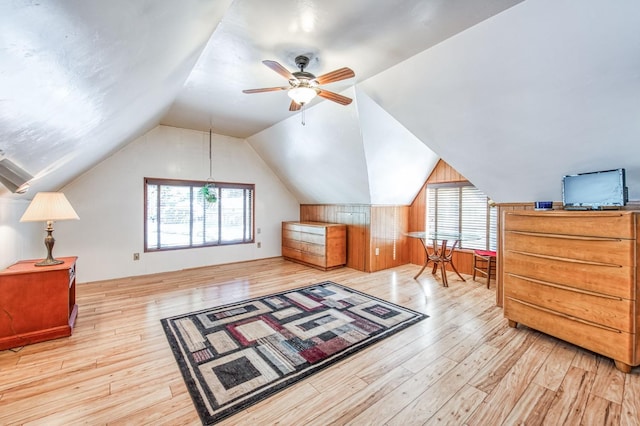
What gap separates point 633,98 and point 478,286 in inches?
126

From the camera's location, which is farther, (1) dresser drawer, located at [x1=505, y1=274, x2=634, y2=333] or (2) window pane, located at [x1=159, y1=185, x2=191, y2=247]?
(2) window pane, located at [x1=159, y1=185, x2=191, y2=247]

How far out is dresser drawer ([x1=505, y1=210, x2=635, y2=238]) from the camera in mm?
2215

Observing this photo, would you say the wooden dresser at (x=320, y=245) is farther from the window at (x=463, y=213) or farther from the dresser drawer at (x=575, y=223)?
the dresser drawer at (x=575, y=223)

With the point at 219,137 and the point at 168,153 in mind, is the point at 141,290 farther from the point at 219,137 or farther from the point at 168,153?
the point at 219,137

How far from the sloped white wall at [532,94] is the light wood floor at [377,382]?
1816 millimetres

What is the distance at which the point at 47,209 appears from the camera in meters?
2.83

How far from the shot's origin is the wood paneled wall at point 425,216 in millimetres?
5336

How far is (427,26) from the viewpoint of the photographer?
224 cm

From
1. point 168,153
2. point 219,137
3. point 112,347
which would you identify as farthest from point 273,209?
point 112,347

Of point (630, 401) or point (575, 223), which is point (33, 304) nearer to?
point (630, 401)

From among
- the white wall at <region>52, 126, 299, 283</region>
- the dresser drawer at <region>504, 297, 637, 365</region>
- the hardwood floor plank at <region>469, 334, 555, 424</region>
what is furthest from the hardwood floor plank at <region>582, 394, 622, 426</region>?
the white wall at <region>52, 126, 299, 283</region>

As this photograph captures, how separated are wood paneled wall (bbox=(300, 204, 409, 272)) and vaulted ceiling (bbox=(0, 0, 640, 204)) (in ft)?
6.76

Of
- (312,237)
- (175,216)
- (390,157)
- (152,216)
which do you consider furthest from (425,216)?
(152,216)

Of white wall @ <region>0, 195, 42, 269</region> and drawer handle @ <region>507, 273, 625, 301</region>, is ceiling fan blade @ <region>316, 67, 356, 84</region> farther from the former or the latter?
white wall @ <region>0, 195, 42, 269</region>
